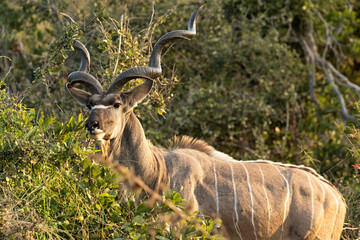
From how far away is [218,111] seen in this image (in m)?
5.97

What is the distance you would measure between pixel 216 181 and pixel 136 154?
617 millimetres

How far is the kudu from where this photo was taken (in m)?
3.58

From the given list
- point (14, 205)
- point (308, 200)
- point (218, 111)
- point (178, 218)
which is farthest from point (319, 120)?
point (14, 205)

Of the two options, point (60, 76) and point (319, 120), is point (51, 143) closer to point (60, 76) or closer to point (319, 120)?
point (60, 76)

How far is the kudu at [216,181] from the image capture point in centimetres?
358

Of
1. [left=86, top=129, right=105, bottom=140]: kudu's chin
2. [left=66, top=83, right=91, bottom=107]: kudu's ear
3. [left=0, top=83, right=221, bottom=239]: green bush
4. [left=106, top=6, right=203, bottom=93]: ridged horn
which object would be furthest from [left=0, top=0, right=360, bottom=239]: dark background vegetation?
[left=106, top=6, right=203, bottom=93]: ridged horn

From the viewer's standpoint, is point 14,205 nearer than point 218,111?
Yes

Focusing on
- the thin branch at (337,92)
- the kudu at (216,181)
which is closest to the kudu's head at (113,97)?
the kudu at (216,181)

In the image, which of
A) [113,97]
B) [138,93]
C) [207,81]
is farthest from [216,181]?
[207,81]

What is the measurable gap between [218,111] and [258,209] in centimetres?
237

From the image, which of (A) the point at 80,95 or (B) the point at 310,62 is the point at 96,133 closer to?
(A) the point at 80,95

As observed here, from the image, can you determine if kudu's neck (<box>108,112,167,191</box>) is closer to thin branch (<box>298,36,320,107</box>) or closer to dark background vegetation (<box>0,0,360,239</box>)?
dark background vegetation (<box>0,0,360,239</box>)

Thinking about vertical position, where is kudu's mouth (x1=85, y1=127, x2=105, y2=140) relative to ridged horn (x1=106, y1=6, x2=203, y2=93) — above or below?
below

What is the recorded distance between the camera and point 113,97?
3.54 metres
